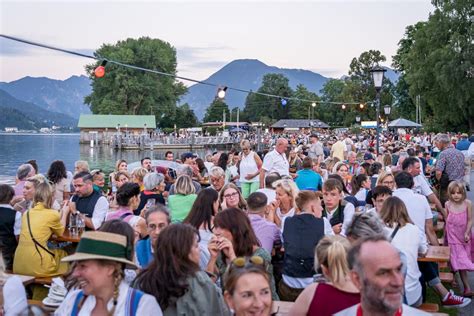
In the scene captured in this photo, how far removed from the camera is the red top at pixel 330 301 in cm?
302

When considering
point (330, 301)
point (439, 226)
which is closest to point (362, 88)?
point (439, 226)

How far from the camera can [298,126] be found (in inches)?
4038

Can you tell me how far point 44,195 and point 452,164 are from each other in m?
8.01

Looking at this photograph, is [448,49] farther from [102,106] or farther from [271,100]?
[271,100]

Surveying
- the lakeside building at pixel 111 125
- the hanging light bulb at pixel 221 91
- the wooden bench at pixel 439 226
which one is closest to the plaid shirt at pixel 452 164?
the wooden bench at pixel 439 226

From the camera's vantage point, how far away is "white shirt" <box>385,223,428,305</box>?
4953mm

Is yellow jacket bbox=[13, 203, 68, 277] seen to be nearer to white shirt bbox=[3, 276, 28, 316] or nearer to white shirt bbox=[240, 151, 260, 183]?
white shirt bbox=[3, 276, 28, 316]

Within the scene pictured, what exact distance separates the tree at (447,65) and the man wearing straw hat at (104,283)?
147 feet

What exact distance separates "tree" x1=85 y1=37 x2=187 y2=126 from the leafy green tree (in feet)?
115

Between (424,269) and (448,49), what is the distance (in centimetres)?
4212

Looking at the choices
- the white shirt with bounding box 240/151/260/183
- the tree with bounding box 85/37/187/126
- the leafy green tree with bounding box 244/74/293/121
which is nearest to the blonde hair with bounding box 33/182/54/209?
the white shirt with bounding box 240/151/260/183

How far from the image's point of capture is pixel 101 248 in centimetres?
291

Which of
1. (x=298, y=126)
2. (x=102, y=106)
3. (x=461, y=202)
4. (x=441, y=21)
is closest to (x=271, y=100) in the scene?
(x=298, y=126)

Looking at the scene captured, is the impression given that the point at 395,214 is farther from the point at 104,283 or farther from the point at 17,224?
the point at 17,224
